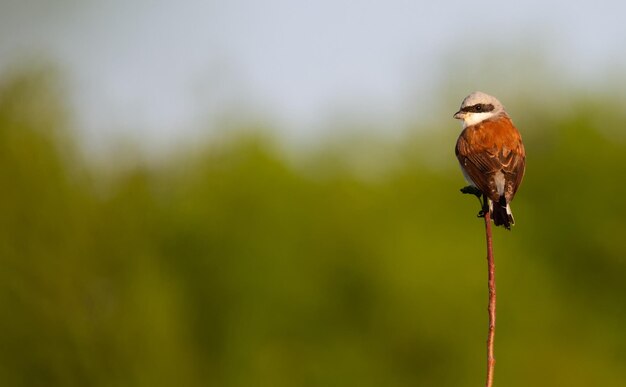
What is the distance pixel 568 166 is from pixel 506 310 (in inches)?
279

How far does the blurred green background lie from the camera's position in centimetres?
2741

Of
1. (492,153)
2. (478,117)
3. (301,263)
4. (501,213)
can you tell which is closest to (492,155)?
(492,153)

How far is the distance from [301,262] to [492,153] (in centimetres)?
2547

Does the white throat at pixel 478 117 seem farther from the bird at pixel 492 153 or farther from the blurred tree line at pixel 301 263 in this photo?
the blurred tree line at pixel 301 263

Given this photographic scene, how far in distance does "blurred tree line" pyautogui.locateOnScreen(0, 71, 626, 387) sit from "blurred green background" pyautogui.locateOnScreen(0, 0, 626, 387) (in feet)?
0.16

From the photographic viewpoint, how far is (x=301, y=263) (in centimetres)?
3406

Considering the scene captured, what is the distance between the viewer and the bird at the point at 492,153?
27.1 ft

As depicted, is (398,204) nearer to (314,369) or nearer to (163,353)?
(314,369)

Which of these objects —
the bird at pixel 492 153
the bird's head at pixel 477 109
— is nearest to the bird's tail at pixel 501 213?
the bird at pixel 492 153

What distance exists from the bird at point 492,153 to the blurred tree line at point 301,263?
18076 mm

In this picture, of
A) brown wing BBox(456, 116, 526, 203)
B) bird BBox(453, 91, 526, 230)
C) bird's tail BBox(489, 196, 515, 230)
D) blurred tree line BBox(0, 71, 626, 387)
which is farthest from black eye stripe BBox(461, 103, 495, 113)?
blurred tree line BBox(0, 71, 626, 387)

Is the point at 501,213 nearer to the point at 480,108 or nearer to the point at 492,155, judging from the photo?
the point at 492,155

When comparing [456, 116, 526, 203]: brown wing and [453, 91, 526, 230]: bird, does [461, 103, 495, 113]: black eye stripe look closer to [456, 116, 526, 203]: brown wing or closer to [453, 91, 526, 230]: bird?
[453, 91, 526, 230]: bird

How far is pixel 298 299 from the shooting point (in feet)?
109
